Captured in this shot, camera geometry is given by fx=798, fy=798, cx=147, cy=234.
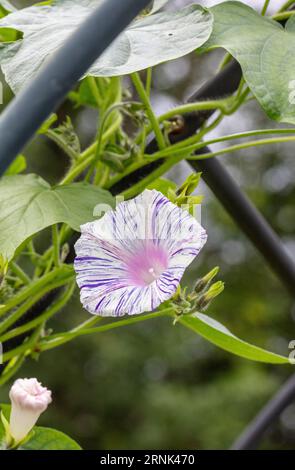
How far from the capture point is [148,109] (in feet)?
1.37

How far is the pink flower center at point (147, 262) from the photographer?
1.00 feet

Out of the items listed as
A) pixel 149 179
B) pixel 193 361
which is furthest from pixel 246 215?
pixel 193 361

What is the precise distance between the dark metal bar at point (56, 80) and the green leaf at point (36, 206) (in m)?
0.13

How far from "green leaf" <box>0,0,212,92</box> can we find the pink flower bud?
0.13m

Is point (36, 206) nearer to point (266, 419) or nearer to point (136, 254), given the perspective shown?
point (136, 254)

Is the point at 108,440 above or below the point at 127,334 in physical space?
below

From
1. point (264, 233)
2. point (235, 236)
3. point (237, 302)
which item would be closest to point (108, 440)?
point (237, 302)

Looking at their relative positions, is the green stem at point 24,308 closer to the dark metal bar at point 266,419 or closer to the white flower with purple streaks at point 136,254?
the white flower with purple streaks at point 136,254

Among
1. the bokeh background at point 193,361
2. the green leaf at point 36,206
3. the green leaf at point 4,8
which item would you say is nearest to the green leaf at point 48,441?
the green leaf at point 36,206

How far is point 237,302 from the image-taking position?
4262mm

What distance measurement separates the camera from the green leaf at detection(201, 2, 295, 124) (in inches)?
13.9

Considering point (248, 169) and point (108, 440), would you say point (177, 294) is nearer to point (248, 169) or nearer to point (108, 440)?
point (108, 440)

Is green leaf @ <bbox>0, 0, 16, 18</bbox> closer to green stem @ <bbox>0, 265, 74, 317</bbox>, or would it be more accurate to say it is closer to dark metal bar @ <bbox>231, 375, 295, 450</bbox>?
green stem @ <bbox>0, 265, 74, 317</bbox>

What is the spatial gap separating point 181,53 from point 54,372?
396 cm
